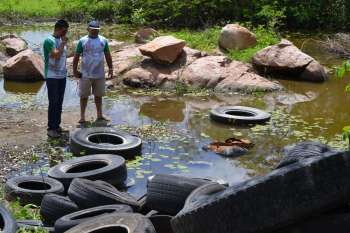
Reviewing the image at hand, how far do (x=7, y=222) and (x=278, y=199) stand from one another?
268 cm

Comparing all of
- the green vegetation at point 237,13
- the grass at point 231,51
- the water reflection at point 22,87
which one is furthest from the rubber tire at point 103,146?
the green vegetation at point 237,13

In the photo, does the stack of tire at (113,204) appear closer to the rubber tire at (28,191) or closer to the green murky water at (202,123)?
the rubber tire at (28,191)

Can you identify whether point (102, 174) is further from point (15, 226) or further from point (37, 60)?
point (37, 60)

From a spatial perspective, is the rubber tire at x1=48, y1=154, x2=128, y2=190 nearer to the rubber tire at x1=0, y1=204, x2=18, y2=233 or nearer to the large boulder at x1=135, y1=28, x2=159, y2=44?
the rubber tire at x1=0, y1=204, x2=18, y2=233

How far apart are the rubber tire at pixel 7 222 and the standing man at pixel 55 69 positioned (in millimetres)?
3688

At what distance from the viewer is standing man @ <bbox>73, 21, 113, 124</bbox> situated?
10492mm

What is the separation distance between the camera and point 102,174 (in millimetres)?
7676

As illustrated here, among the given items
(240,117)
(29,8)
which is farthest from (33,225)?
(29,8)

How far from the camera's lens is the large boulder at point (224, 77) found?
13.8 meters

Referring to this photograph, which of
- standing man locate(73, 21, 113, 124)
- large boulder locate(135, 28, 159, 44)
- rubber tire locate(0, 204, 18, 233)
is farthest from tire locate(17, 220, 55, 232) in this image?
large boulder locate(135, 28, 159, 44)

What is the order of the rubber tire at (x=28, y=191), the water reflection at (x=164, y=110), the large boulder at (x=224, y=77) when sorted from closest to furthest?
the rubber tire at (x=28, y=191) → the water reflection at (x=164, y=110) → the large boulder at (x=224, y=77)

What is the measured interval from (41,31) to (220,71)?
10966 mm

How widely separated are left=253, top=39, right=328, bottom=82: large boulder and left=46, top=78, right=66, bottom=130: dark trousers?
258 inches

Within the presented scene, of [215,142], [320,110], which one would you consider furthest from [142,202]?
[320,110]
